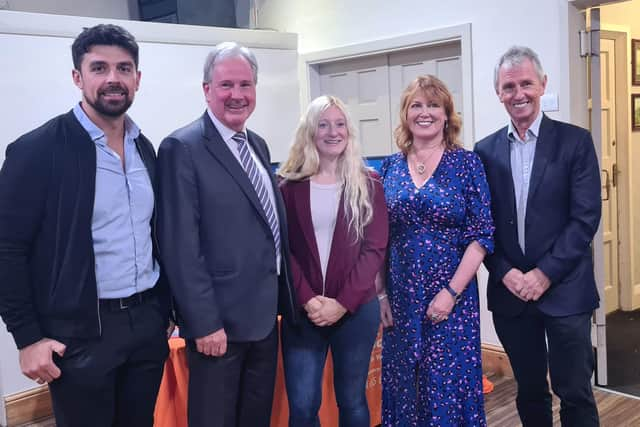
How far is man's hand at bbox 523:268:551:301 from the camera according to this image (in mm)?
2018

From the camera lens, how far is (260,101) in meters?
4.23

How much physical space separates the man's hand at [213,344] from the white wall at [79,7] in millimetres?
3311

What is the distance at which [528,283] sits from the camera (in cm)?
203

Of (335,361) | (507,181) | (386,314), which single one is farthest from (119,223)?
(507,181)

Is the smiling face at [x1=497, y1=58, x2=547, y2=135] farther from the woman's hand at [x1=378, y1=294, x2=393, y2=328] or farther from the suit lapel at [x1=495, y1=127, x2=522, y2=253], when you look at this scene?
the woman's hand at [x1=378, y1=294, x2=393, y2=328]

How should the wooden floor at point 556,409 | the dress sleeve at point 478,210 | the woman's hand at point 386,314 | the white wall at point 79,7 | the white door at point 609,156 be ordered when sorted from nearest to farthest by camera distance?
1. the dress sleeve at point 478,210
2. the woman's hand at point 386,314
3. the wooden floor at point 556,409
4. the white wall at point 79,7
5. the white door at point 609,156

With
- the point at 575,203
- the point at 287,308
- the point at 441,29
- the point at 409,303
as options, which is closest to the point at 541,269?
the point at 575,203

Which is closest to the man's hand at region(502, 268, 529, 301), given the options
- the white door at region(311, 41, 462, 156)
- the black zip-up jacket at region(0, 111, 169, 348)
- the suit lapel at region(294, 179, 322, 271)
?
the suit lapel at region(294, 179, 322, 271)

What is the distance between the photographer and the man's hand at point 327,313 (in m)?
1.96

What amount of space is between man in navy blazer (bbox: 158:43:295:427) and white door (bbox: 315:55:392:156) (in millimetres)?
2471

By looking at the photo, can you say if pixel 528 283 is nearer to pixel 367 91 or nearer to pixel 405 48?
pixel 405 48

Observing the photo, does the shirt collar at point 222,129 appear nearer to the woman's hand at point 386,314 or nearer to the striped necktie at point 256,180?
the striped necktie at point 256,180

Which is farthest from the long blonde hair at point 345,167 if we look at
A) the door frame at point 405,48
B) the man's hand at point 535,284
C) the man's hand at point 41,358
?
the door frame at point 405,48

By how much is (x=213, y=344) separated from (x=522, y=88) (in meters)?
1.28
